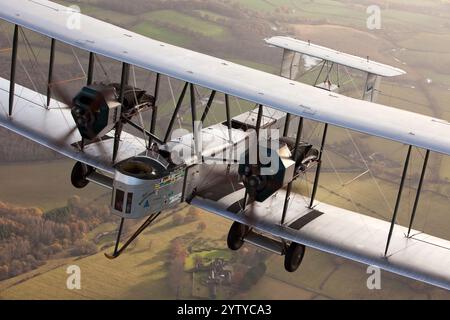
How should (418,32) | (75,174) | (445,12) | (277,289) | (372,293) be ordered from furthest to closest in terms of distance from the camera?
(445,12) < (418,32) < (372,293) < (277,289) < (75,174)

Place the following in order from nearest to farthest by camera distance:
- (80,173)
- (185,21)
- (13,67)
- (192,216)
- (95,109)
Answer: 1. (95,109)
2. (13,67)
3. (80,173)
4. (192,216)
5. (185,21)

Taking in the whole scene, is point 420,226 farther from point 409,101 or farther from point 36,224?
point 409,101

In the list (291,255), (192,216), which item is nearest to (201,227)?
(192,216)

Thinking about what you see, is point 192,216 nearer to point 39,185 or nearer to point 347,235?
point 39,185

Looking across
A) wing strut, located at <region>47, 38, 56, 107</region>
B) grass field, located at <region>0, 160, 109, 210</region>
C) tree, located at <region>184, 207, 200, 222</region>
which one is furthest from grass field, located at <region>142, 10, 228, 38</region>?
wing strut, located at <region>47, 38, 56, 107</region>

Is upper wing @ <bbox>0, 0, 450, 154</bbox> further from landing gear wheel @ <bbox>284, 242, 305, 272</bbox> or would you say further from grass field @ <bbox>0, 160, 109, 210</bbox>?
grass field @ <bbox>0, 160, 109, 210</bbox>

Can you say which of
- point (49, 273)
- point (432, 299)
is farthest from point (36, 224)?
point (432, 299)
